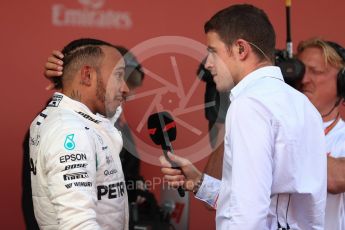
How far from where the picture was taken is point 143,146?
365cm

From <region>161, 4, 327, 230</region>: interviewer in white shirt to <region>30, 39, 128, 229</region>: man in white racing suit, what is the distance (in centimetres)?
40

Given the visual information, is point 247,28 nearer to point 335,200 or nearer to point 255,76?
point 255,76

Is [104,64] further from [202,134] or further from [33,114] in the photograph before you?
[202,134]

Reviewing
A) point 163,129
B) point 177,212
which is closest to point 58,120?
point 163,129

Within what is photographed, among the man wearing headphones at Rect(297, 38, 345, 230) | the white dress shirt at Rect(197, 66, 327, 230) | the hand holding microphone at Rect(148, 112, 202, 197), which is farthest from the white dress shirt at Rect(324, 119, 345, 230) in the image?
the hand holding microphone at Rect(148, 112, 202, 197)

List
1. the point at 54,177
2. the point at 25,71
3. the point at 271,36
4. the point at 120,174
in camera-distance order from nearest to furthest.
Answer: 1. the point at 54,177
2. the point at 271,36
3. the point at 120,174
4. the point at 25,71

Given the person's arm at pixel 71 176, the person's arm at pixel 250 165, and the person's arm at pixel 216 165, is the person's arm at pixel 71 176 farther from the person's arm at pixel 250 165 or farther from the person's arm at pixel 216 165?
the person's arm at pixel 216 165

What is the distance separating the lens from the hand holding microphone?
2033 mm

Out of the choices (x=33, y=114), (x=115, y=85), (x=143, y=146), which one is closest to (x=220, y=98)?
(x=115, y=85)

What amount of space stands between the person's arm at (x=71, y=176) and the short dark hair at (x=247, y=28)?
571mm

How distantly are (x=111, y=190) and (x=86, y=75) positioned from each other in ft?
1.42

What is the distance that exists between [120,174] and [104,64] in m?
0.41

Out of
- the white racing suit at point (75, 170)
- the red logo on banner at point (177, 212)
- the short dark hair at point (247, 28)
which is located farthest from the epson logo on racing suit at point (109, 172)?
the red logo on banner at point (177, 212)

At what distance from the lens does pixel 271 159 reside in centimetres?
168
